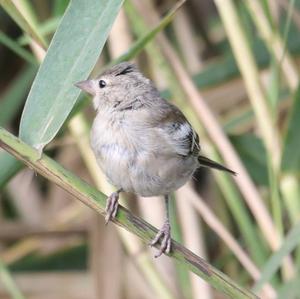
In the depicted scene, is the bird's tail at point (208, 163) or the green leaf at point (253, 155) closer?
the bird's tail at point (208, 163)

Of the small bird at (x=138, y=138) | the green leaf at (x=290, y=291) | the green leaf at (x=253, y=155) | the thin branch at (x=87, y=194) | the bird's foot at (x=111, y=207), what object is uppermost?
the green leaf at (x=253, y=155)

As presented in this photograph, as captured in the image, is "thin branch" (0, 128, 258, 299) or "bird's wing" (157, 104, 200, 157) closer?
"thin branch" (0, 128, 258, 299)

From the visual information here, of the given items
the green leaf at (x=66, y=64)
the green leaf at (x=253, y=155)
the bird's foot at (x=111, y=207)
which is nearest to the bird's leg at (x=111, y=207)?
the bird's foot at (x=111, y=207)

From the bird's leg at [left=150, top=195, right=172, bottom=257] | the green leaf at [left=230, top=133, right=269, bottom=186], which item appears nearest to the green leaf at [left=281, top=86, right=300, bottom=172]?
the green leaf at [left=230, top=133, right=269, bottom=186]

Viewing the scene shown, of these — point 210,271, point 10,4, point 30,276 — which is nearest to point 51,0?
point 30,276

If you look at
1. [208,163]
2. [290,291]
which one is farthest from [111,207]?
[290,291]

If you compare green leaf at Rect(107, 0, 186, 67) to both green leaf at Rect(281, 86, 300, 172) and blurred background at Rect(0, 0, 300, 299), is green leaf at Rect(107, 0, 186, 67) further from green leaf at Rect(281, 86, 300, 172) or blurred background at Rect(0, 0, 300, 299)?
green leaf at Rect(281, 86, 300, 172)

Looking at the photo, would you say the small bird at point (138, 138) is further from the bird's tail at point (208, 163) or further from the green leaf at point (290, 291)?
the green leaf at point (290, 291)
